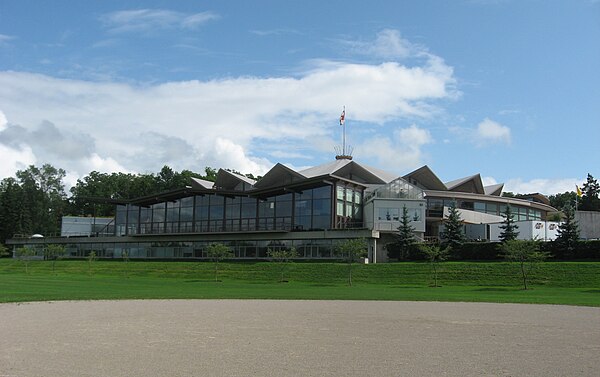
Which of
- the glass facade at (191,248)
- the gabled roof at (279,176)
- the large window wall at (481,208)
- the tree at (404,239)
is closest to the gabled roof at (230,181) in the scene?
the gabled roof at (279,176)

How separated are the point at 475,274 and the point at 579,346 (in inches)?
1205

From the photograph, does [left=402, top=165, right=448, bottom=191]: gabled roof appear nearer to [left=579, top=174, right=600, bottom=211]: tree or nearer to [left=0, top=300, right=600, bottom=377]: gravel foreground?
[left=579, top=174, right=600, bottom=211]: tree

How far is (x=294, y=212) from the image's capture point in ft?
214

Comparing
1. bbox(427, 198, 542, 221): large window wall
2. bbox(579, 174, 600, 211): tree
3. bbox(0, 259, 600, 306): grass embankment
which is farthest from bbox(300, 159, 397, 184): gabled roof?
bbox(579, 174, 600, 211): tree

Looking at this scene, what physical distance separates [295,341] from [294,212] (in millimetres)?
50306

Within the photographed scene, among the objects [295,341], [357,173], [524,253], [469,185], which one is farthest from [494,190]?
[295,341]

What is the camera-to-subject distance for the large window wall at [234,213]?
210ft

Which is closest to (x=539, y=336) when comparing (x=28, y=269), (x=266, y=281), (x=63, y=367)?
(x=63, y=367)

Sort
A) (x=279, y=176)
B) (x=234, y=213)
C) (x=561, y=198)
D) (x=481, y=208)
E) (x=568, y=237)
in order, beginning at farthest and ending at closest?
(x=561, y=198) < (x=481, y=208) < (x=279, y=176) < (x=234, y=213) < (x=568, y=237)

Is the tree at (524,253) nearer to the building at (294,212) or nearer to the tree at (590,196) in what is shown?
the building at (294,212)

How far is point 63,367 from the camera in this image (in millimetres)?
11453

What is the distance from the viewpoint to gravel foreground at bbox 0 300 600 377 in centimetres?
1154

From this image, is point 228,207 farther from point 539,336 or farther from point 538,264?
point 539,336

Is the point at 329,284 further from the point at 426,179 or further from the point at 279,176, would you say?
the point at 426,179
